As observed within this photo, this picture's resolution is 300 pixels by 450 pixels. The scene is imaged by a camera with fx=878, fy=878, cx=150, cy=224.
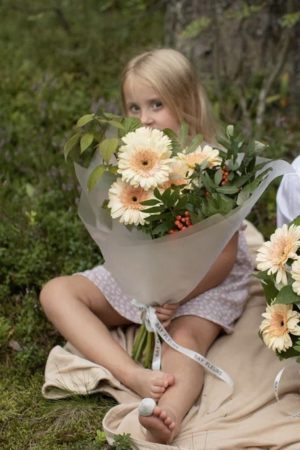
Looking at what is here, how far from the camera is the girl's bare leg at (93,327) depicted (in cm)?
317

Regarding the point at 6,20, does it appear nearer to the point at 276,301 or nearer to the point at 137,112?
the point at 137,112

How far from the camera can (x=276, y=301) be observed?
2.90m

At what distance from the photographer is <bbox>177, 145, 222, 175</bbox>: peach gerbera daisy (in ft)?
10.1

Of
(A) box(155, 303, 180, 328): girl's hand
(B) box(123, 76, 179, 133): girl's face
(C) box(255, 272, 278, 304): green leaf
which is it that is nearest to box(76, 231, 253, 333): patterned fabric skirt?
(A) box(155, 303, 180, 328): girl's hand

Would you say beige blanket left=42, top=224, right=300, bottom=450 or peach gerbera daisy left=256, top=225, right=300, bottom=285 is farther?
beige blanket left=42, top=224, right=300, bottom=450

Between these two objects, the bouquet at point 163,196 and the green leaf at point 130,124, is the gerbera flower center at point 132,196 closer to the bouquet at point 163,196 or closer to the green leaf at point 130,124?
the bouquet at point 163,196

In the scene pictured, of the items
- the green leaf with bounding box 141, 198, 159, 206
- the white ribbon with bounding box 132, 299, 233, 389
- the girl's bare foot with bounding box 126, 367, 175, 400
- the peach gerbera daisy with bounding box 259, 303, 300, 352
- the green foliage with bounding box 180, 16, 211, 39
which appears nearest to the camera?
the peach gerbera daisy with bounding box 259, 303, 300, 352

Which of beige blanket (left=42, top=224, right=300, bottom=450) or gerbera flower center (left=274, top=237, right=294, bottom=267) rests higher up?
gerbera flower center (left=274, top=237, right=294, bottom=267)

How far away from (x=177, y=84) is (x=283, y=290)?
1.24 m

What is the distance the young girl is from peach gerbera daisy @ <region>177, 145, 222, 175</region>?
0.47m

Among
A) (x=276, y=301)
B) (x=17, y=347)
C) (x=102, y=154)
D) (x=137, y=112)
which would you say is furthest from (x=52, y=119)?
(x=276, y=301)

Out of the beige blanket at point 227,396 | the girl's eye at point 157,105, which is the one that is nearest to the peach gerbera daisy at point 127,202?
the beige blanket at point 227,396

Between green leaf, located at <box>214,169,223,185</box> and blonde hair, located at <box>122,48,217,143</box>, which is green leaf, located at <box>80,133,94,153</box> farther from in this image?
blonde hair, located at <box>122,48,217,143</box>

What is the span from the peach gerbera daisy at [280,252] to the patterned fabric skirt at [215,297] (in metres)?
0.58
